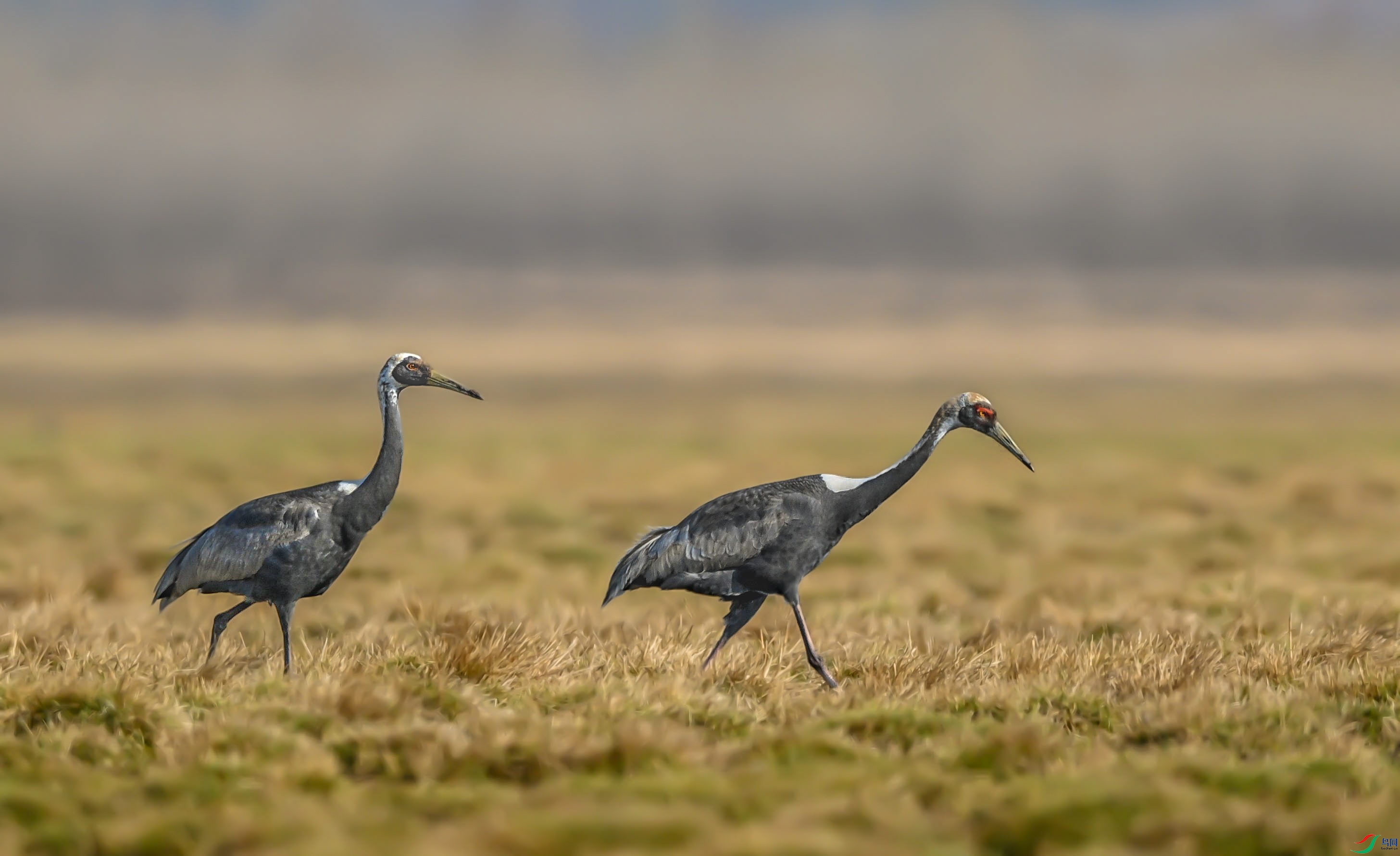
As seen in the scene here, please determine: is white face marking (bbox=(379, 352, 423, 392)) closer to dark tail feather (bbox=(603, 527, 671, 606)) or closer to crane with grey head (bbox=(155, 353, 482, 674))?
crane with grey head (bbox=(155, 353, 482, 674))

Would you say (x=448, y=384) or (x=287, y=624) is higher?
(x=448, y=384)

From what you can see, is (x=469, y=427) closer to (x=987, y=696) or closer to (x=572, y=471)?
(x=572, y=471)

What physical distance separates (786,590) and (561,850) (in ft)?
14.0

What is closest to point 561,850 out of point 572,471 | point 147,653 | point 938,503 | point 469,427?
point 147,653

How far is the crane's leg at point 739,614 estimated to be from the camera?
10406 mm

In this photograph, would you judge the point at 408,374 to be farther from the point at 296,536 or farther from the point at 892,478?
the point at 892,478

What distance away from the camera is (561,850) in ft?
20.2

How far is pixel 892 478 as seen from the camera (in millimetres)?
10391

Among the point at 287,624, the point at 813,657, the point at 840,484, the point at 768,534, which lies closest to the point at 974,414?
the point at 840,484

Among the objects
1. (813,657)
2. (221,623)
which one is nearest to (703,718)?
(813,657)

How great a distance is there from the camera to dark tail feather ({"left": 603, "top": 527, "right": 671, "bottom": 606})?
10.5 m

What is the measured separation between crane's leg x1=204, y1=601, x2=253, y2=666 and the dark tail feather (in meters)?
2.43

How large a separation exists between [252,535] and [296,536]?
31cm

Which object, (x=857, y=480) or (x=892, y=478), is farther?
(x=857, y=480)
